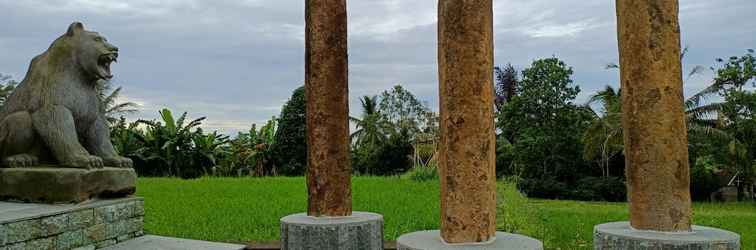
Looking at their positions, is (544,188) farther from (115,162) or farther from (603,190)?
(115,162)

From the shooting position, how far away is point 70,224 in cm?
473

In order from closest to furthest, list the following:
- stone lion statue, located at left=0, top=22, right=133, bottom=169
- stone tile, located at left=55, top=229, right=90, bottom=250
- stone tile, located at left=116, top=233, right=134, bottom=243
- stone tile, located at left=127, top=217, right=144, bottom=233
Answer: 1. stone tile, located at left=55, top=229, right=90, bottom=250
2. stone lion statue, located at left=0, top=22, right=133, bottom=169
3. stone tile, located at left=116, top=233, right=134, bottom=243
4. stone tile, located at left=127, top=217, right=144, bottom=233

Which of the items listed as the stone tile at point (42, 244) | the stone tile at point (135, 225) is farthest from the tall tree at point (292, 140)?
the stone tile at point (42, 244)

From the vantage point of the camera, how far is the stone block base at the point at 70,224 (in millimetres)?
4363

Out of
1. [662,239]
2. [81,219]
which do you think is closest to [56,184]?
[81,219]

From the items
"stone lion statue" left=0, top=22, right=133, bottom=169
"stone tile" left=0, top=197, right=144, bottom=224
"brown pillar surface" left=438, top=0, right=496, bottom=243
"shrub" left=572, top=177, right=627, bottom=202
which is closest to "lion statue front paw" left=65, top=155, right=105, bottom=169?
"stone lion statue" left=0, top=22, right=133, bottom=169

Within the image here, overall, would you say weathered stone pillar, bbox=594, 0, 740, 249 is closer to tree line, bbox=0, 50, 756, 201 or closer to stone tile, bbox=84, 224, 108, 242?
stone tile, bbox=84, 224, 108, 242

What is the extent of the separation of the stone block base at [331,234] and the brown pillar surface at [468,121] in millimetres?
1243

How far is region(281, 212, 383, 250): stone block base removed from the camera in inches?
178

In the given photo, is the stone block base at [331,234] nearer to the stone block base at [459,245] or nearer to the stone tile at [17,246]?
the stone block base at [459,245]

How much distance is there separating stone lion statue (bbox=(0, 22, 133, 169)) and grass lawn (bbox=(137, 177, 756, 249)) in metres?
1.81

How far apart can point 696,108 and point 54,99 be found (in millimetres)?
20570

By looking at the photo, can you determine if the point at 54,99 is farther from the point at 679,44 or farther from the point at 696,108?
the point at 696,108

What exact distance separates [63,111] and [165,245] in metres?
1.42
